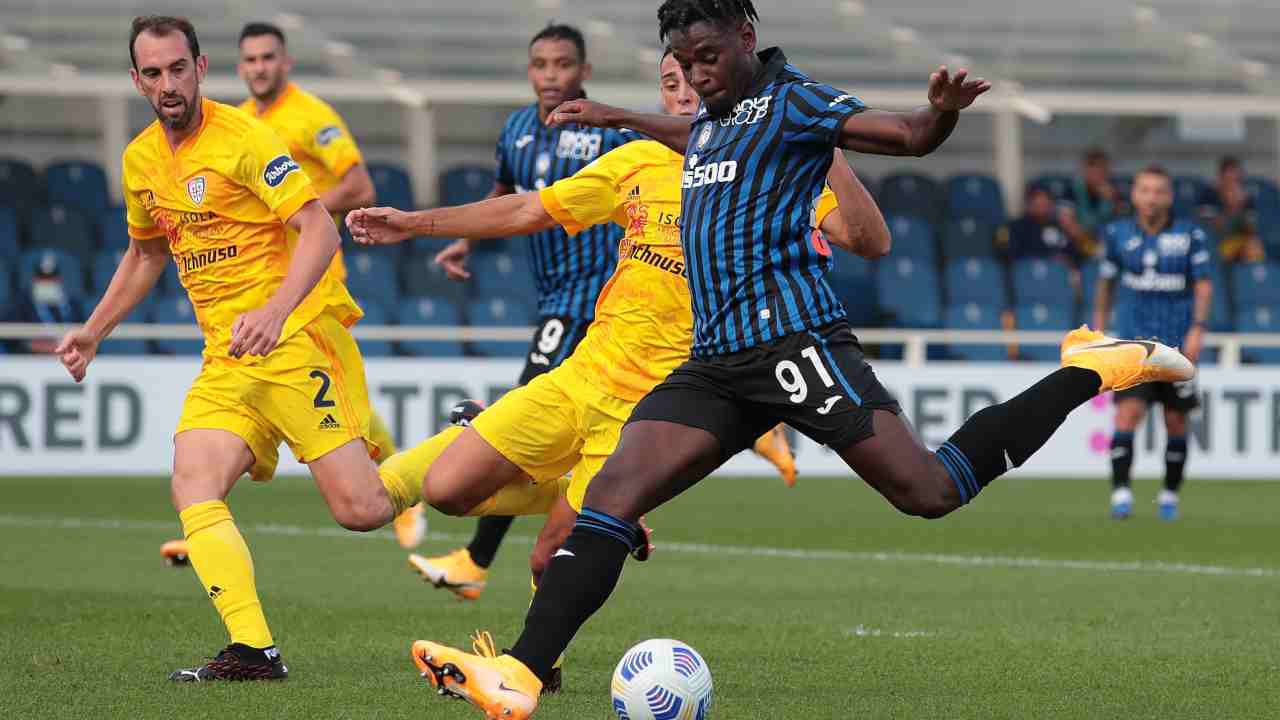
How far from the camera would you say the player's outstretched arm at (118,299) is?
706cm

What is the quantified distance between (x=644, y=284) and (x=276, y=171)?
1.31 meters

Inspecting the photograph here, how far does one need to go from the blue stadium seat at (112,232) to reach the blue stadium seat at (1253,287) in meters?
11.5

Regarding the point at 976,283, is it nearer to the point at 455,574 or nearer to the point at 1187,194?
the point at 1187,194

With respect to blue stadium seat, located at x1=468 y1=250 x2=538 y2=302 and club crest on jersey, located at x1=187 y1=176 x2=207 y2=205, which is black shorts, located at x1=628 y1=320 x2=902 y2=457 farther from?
blue stadium seat, located at x1=468 y1=250 x2=538 y2=302

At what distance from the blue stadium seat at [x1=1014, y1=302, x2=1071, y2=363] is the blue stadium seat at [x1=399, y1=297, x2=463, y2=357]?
5781mm

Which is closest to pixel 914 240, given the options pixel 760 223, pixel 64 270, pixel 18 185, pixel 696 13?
pixel 64 270

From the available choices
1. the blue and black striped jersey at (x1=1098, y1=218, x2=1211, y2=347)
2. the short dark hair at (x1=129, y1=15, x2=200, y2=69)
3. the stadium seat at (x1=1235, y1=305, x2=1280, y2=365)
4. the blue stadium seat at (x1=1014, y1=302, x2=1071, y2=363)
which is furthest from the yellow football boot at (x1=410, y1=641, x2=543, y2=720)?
the stadium seat at (x1=1235, y1=305, x2=1280, y2=365)

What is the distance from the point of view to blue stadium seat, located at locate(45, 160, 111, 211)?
69.5 ft

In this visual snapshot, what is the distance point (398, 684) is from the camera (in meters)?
6.55

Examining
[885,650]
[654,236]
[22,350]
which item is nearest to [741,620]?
[885,650]

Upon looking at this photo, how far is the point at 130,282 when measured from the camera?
7242 millimetres

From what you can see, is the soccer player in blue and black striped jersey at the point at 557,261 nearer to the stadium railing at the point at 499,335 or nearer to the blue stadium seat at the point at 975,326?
the stadium railing at the point at 499,335

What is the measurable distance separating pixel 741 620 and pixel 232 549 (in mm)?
2568

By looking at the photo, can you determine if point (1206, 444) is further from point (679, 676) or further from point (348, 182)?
point (679, 676)
